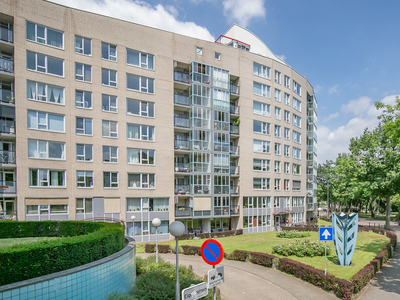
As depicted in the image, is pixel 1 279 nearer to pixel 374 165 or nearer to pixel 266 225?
pixel 266 225

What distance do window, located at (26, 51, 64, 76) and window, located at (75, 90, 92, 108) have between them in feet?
7.77

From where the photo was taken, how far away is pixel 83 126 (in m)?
26.7

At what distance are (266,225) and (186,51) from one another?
26298 mm

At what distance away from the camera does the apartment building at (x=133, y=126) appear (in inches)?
947

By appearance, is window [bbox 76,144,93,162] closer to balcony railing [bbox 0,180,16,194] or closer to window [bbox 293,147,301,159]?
balcony railing [bbox 0,180,16,194]

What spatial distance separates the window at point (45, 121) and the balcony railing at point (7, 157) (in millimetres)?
2777

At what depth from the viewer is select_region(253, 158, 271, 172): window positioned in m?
38.2

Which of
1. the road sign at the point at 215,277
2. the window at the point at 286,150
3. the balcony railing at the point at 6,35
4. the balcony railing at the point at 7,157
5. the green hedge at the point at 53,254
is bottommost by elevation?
the road sign at the point at 215,277

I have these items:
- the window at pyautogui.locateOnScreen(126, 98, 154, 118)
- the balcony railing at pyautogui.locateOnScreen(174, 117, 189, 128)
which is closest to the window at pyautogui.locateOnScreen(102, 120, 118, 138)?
the window at pyautogui.locateOnScreen(126, 98, 154, 118)

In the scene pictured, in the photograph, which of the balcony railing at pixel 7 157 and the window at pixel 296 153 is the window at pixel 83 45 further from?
the window at pixel 296 153

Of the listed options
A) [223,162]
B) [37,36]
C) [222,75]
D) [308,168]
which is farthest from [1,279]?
[308,168]

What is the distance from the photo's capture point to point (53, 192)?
2483cm

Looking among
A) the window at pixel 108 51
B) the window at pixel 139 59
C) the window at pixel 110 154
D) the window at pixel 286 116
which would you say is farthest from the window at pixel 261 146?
the window at pixel 108 51

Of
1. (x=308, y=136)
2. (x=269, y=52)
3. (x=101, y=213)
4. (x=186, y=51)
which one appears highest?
(x=269, y=52)
